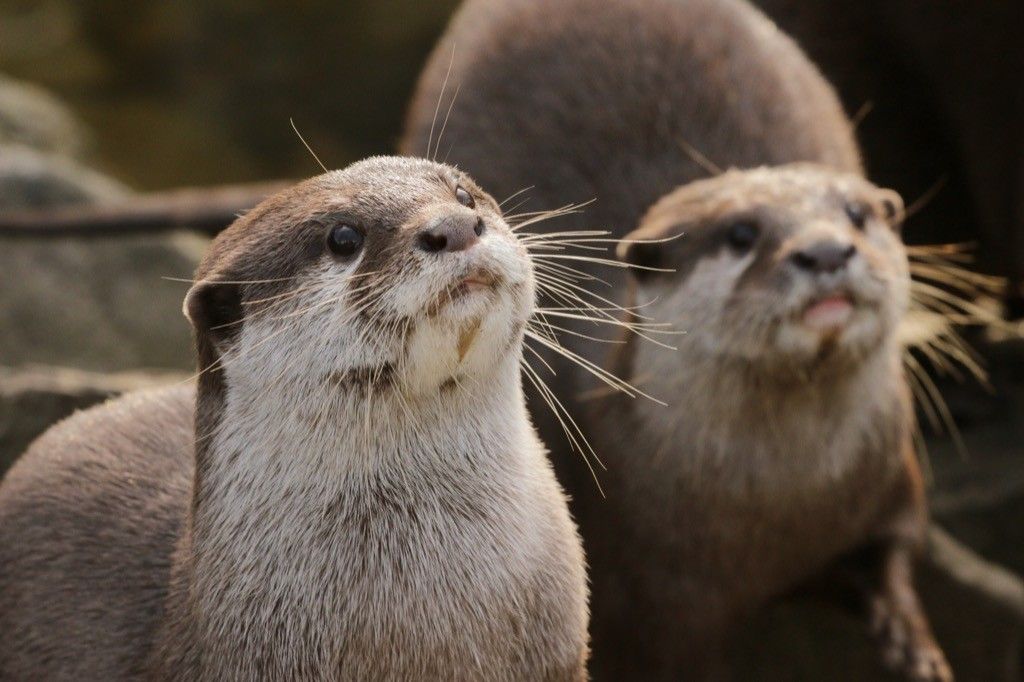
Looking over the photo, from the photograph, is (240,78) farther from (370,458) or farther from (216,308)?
(370,458)

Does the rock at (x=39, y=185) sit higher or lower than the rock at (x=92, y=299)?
higher

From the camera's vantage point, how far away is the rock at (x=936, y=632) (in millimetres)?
3586

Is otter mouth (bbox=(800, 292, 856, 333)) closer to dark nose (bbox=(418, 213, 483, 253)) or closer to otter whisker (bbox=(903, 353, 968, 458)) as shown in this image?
dark nose (bbox=(418, 213, 483, 253))

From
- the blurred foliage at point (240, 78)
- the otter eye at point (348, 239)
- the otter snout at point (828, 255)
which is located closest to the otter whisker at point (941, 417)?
the otter snout at point (828, 255)

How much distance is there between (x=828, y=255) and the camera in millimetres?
2898

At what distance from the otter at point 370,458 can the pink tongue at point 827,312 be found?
2.76ft

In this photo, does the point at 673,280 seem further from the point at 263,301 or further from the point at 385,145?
the point at 385,145

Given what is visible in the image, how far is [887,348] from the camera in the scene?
3129 mm

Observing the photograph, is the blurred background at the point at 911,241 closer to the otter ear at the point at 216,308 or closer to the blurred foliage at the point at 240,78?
the otter ear at the point at 216,308

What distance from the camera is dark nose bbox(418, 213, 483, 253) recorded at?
1985 millimetres

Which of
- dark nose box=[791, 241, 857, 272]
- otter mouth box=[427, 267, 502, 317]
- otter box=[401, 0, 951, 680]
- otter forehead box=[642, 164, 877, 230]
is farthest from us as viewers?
otter forehead box=[642, 164, 877, 230]

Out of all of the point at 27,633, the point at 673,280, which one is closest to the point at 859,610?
the point at 673,280

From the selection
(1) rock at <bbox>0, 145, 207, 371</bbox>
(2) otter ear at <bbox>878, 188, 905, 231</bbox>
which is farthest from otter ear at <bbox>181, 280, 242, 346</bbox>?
(1) rock at <bbox>0, 145, 207, 371</bbox>

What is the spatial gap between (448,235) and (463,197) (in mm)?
244
